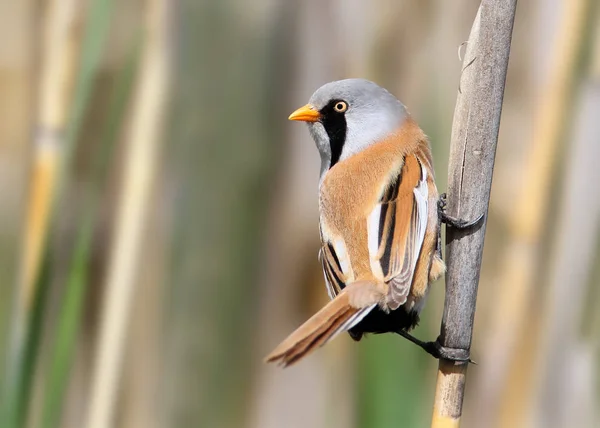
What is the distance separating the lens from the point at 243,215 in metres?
1.76

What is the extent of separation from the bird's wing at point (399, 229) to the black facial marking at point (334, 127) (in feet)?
0.46

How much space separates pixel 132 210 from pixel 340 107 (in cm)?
53

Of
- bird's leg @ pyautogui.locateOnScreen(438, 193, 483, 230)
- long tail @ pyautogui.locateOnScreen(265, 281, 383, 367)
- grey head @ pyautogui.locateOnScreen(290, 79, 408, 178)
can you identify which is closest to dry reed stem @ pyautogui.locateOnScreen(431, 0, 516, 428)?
bird's leg @ pyautogui.locateOnScreen(438, 193, 483, 230)

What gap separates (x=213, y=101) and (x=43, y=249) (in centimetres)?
61

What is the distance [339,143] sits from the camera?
1.27 metres

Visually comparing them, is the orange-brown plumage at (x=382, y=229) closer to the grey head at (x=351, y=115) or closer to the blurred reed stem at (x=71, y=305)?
the grey head at (x=351, y=115)

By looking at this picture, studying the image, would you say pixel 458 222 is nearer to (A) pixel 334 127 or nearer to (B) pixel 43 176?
(A) pixel 334 127

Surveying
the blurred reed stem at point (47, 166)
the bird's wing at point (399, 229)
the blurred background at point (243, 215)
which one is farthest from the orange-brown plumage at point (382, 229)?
the blurred reed stem at point (47, 166)

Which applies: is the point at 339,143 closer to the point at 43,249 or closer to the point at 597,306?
the point at 43,249

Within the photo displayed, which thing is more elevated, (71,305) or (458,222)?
(458,222)

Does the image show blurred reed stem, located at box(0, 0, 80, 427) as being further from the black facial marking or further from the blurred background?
the black facial marking

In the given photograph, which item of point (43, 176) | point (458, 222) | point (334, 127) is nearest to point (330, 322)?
point (458, 222)

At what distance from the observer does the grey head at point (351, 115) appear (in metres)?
1.21

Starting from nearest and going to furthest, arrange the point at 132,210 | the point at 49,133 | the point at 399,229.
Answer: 1. the point at 399,229
2. the point at 49,133
3. the point at 132,210
